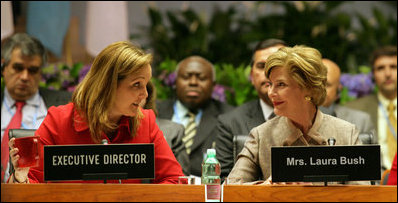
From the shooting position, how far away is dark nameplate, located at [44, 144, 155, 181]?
239 centimetres

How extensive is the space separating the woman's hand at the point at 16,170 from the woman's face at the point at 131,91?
21.5 inches

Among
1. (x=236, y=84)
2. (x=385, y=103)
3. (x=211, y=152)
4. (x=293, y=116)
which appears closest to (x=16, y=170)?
(x=211, y=152)

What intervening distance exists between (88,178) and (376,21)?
588cm

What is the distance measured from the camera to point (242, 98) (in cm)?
531

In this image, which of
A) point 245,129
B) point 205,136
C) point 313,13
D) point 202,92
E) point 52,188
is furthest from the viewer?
point 313,13

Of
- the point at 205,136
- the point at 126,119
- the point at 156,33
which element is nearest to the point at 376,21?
the point at 156,33

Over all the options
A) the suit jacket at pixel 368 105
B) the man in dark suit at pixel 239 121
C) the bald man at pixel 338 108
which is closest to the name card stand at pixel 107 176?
the man in dark suit at pixel 239 121

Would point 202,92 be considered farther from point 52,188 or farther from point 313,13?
point 52,188

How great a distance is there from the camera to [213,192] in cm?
225

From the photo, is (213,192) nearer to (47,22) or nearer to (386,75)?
(386,75)

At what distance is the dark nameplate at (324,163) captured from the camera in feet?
7.66

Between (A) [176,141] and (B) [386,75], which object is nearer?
(A) [176,141]

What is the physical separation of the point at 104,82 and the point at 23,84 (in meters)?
2.08

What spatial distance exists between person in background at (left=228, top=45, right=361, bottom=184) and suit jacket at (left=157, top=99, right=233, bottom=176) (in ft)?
4.89
